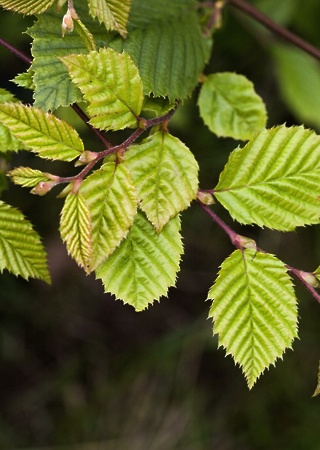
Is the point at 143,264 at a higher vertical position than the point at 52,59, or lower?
lower

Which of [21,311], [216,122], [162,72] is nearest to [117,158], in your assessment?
[162,72]

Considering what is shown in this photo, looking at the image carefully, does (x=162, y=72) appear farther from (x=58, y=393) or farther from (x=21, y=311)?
(x=58, y=393)

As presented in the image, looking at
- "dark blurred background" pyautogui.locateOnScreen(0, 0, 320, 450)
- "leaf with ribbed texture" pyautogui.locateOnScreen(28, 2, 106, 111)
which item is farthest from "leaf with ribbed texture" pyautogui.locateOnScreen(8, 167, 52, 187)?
"dark blurred background" pyautogui.locateOnScreen(0, 0, 320, 450)

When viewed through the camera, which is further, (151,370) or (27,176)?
(151,370)

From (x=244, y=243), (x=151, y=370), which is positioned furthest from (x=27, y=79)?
(x=151, y=370)

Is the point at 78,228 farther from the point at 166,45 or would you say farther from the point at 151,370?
the point at 151,370

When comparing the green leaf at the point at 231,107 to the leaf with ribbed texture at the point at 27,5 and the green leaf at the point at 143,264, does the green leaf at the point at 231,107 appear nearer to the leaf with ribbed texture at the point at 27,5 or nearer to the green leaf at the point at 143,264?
the green leaf at the point at 143,264

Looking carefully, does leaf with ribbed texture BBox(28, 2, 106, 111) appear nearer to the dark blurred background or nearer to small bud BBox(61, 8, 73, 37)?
small bud BBox(61, 8, 73, 37)
